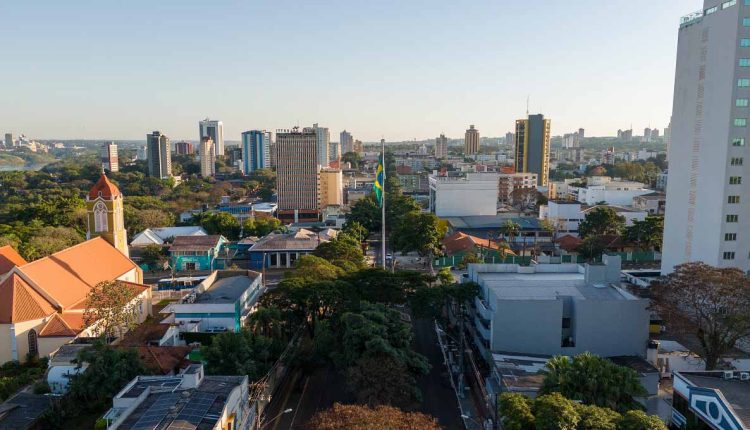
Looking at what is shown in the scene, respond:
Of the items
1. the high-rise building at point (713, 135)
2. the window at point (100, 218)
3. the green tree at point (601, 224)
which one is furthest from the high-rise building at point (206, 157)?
the high-rise building at point (713, 135)

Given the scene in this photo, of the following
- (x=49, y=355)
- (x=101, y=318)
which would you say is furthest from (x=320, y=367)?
(x=49, y=355)

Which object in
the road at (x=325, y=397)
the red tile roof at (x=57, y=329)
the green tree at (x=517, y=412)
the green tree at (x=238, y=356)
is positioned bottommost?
the road at (x=325, y=397)

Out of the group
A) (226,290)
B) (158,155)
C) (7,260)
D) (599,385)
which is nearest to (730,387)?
(599,385)

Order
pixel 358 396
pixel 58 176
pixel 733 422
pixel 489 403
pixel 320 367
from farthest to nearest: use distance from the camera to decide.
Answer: pixel 58 176 < pixel 320 367 < pixel 489 403 < pixel 358 396 < pixel 733 422

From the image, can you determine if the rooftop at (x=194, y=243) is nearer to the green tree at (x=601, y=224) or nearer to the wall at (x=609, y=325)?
the wall at (x=609, y=325)

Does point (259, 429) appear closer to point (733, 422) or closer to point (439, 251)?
point (733, 422)

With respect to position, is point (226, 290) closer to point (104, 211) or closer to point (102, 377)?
point (102, 377)

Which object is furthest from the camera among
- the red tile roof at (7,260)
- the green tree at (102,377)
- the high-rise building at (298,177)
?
the high-rise building at (298,177)

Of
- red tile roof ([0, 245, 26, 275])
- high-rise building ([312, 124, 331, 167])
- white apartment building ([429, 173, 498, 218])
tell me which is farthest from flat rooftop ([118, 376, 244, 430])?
high-rise building ([312, 124, 331, 167])

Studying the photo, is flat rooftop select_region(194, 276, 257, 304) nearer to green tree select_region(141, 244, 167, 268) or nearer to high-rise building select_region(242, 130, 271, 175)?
green tree select_region(141, 244, 167, 268)
